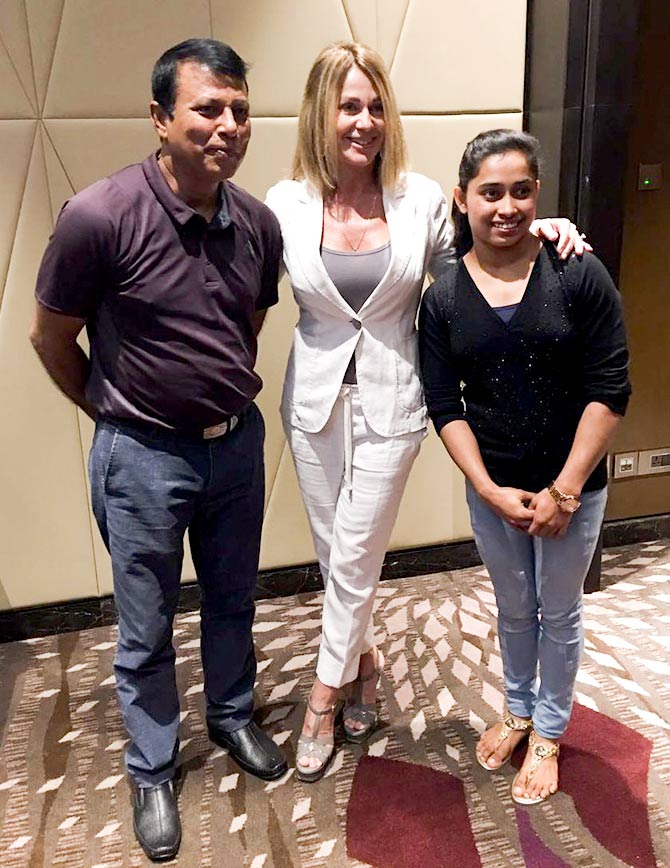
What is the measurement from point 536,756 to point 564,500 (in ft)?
2.33

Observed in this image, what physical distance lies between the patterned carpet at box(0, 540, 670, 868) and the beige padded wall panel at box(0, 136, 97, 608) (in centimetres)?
23

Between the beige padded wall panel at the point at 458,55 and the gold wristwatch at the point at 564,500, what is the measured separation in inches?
59.8

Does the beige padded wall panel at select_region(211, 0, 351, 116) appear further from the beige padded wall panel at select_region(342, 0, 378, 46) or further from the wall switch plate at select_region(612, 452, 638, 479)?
the wall switch plate at select_region(612, 452, 638, 479)

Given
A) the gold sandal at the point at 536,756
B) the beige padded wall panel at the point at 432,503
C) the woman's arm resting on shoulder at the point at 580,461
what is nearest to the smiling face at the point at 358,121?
the woman's arm resting on shoulder at the point at 580,461

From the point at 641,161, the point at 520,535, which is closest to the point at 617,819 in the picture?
the point at 520,535

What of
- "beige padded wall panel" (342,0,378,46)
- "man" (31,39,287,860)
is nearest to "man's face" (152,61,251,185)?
"man" (31,39,287,860)

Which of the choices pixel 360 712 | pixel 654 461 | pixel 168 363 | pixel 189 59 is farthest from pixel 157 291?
pixel 654 461

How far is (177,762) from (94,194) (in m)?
1.44

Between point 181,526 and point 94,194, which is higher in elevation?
point 94,194

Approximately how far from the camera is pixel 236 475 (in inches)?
70.8

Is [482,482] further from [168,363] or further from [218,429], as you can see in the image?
[168,363]

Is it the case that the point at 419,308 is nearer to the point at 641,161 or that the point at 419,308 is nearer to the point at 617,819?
the point at 617,819

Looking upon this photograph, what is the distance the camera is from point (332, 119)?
1746 millimetres

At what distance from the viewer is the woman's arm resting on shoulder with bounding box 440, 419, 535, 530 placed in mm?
1684
